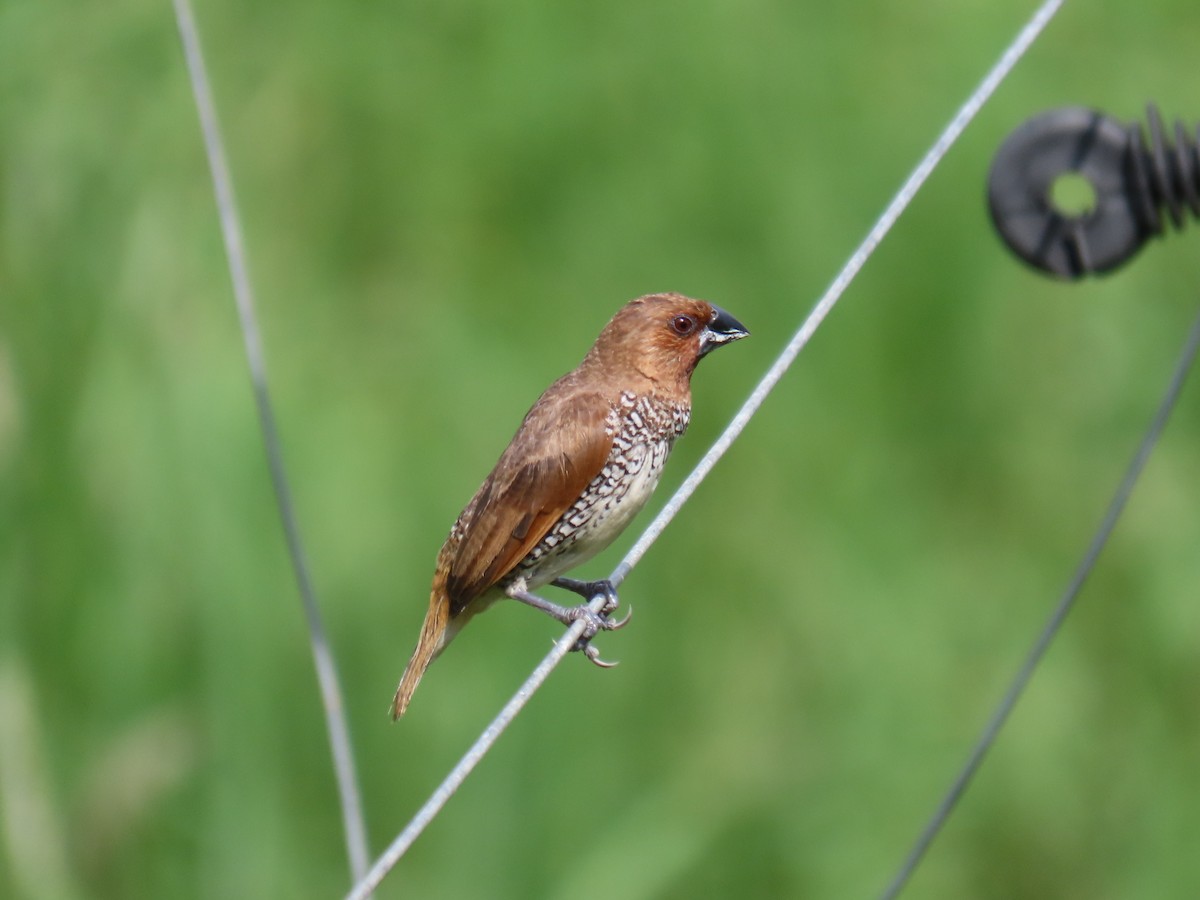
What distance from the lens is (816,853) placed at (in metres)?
4.82

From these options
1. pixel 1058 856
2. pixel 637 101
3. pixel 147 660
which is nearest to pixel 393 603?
pixel 147 660

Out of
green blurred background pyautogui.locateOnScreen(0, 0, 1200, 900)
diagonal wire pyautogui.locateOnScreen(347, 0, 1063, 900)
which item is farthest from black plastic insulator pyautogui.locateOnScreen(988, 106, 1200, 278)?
green blurred background pyautogui.locateOnScreen(0, 0, 1200, 900)

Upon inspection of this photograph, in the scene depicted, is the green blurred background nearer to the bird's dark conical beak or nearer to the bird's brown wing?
the bird's brown wing

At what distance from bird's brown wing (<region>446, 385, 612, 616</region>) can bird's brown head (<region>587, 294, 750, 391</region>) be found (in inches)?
6.3

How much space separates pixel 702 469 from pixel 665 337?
1.29 meters

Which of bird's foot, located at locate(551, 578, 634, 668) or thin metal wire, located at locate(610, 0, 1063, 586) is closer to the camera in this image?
thin metal wire, located at locate(610, 0, 1063, 586)

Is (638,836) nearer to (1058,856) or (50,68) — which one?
(1058,856)

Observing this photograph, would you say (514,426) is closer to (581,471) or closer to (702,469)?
(581,471)

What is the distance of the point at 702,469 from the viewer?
2381mm

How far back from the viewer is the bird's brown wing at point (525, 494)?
3.44 m

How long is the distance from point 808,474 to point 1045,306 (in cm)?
108

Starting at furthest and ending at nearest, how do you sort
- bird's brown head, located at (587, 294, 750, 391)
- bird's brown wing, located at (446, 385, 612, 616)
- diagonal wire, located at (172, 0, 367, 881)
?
bird's brown head, located at (587, 294, 750, 391) < bird's brown wing, located at (446, 385, 612, 616) < diagonal wire, located at (172, 0, 367, 881)

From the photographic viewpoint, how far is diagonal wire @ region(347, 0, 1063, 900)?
213 centimetres

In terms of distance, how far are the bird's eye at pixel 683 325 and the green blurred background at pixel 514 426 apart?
1.00m
